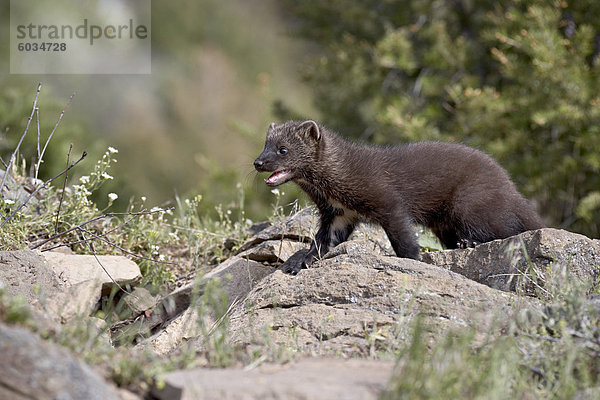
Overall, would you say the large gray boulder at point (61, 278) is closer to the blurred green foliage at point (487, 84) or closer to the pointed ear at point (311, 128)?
the pointed ear at point (311, 128)

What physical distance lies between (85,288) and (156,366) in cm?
97

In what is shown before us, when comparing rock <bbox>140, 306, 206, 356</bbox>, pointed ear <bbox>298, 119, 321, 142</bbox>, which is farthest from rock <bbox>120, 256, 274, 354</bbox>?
pointed ear <bbox>298, 119, 321, 142</bbox>

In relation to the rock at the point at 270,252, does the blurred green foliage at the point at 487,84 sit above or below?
above

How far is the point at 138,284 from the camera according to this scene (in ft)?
18.7

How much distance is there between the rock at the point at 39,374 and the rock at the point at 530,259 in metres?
2.88

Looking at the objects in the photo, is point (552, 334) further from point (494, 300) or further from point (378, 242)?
point (378, 242)

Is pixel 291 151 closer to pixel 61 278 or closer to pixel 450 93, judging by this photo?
pixel 61 278

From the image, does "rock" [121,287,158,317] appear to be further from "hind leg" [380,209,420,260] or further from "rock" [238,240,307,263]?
"hind leg" [380,209,420,260]

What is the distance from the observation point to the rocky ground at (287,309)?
2836mm

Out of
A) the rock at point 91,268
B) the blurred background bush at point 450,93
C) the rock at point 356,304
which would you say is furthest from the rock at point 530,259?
the blurred background bush at point 450,93

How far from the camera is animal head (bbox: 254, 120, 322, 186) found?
6094 millimetres

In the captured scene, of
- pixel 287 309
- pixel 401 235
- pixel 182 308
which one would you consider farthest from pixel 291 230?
pixel 287 309

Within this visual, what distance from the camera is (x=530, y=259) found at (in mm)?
4969

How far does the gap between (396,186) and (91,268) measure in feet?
8.01
